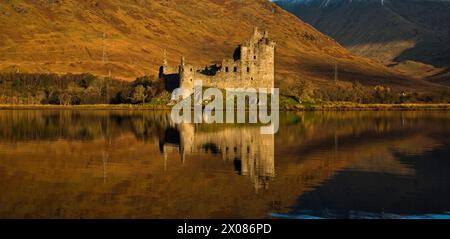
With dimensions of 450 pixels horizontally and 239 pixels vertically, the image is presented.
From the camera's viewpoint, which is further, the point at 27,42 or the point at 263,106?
the point at 27,42

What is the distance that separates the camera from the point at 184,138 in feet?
130

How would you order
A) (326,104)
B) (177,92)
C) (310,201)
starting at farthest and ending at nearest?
(326,104)
(177,92)
(310,201)

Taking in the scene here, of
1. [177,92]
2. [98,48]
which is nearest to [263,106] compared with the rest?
[177,92]

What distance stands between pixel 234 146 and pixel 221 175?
416 inches

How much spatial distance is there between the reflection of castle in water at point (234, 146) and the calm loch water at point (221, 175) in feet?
0.20

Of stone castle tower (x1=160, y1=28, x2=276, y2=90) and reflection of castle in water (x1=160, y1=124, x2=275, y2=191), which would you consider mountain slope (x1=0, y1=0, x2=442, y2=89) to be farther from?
reflection of castle in water (x1=160, y1=124, x2=275, y2=191)

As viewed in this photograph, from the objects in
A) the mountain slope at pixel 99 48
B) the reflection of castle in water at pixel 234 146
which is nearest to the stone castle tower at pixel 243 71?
the reflection of castle in water at pixel 234 146

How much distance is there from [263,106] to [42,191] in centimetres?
6347

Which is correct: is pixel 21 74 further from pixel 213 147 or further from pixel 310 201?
pixel 310 201

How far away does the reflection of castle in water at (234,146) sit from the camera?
26.0m

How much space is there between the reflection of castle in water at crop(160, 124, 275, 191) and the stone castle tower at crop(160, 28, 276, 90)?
3062 centimetres

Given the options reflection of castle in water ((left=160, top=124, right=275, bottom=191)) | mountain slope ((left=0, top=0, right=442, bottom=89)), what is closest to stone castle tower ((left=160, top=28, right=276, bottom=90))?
reflection of castle in water ((left=160, top=124, right=275, bottom=191))

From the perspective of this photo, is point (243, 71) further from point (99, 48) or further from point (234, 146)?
point (99, 48)

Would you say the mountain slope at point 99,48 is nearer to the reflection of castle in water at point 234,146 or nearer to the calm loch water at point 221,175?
the reflection of castle in water at point 234,146
